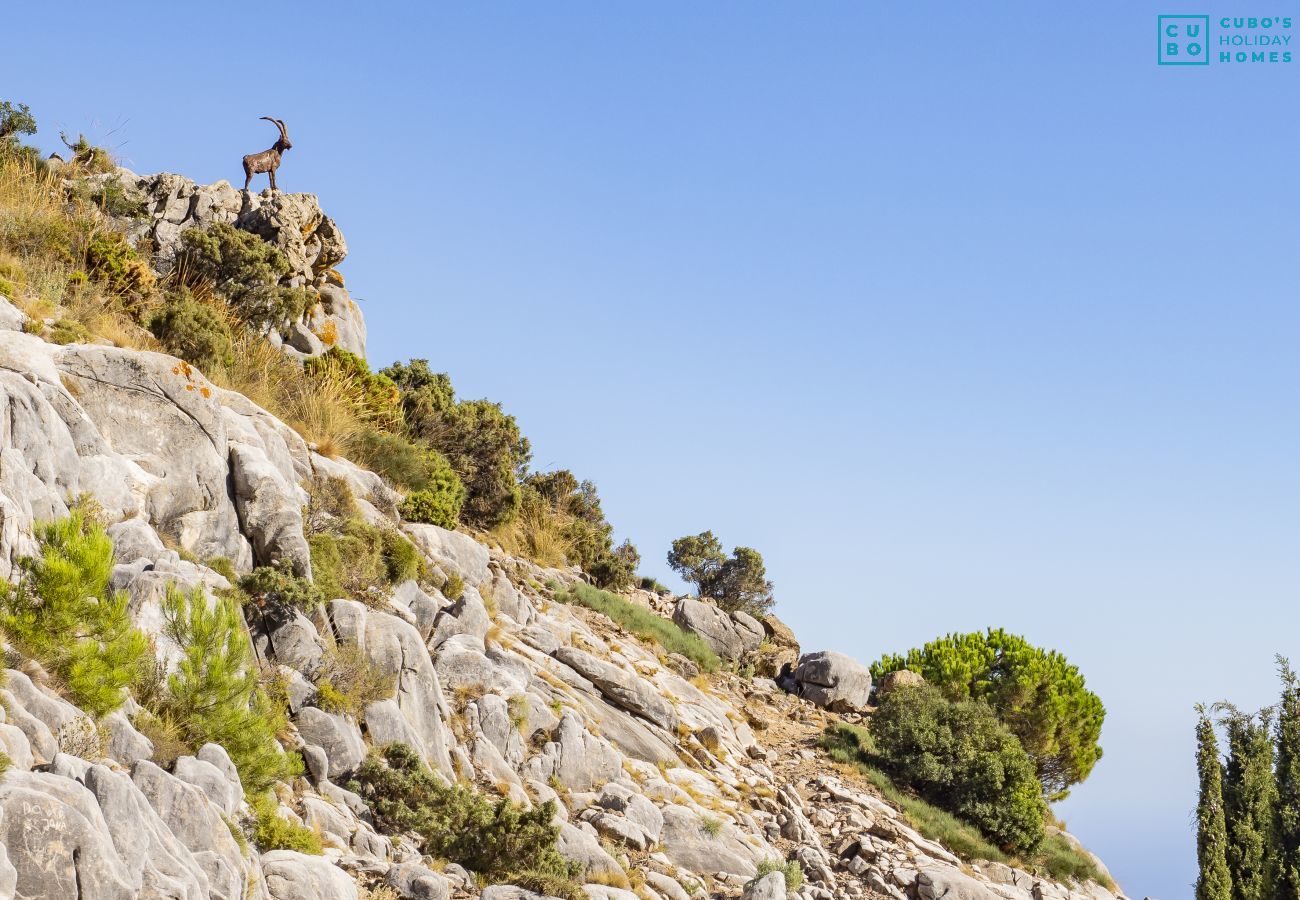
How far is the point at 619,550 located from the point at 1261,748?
17303 millimetres

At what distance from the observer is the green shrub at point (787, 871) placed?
1520cm

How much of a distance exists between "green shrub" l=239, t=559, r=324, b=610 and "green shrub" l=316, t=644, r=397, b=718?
0.72m

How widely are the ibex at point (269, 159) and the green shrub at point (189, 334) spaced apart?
32.4ft

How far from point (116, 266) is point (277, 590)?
30.0ft

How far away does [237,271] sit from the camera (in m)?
21.8

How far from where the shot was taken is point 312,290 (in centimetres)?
2583

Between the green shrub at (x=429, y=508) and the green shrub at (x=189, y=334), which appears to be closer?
the green shrub at (x=189, y=334)

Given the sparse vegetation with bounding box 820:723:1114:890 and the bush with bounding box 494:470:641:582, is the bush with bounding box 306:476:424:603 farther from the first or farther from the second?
the sparse vegetation with bounding box 820:723:1114:890

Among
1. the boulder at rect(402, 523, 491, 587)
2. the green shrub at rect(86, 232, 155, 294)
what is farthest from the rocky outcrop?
the boulder at rect(402, 523, 491, 587)

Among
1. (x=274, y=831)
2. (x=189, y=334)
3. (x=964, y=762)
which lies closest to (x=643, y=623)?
(x=964, y=762)


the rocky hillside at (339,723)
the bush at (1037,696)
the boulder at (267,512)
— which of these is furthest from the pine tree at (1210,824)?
the boulder at (267,512)

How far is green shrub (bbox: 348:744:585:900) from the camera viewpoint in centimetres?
1194

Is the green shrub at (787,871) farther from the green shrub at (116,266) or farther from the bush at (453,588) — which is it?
the green shrub at (116,266)

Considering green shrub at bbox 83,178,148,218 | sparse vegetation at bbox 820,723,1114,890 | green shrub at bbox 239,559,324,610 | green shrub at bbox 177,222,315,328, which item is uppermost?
green shrub at bbox 83,178,148,218
